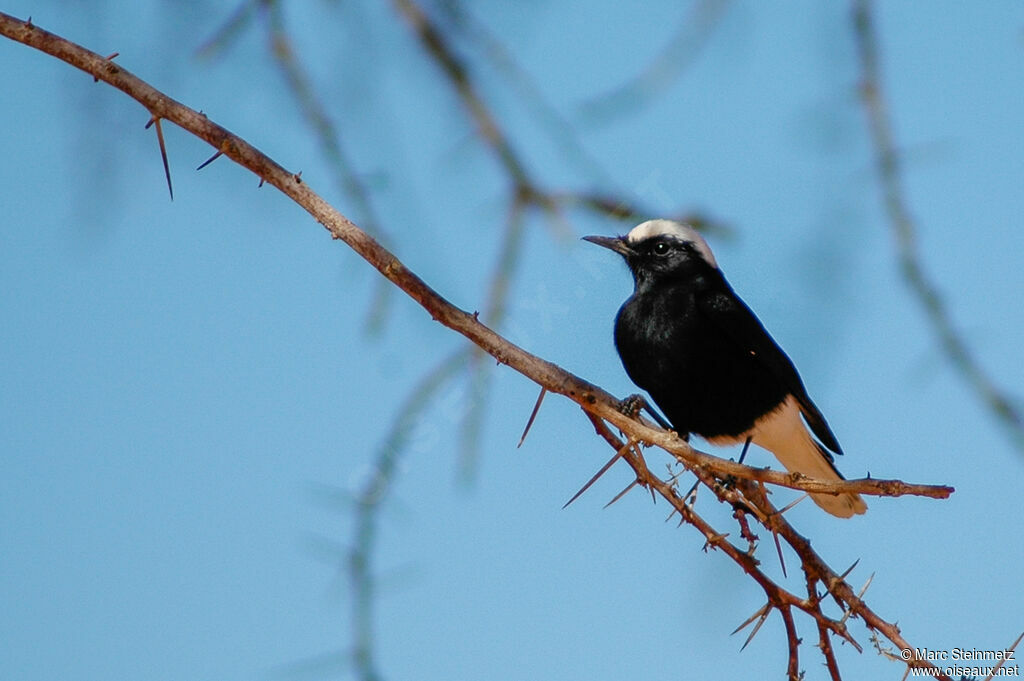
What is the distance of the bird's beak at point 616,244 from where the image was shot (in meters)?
5.13

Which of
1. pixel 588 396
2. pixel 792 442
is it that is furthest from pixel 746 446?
pixel 588 396

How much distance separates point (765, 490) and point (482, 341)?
97 centimetres

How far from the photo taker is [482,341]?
109 inches

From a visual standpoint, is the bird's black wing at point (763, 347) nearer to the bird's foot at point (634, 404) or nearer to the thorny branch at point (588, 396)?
the bird's foot at point (634, 404)

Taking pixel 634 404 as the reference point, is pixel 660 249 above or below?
above

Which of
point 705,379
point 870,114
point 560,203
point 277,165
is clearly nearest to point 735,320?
point 705,379

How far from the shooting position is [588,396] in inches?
114

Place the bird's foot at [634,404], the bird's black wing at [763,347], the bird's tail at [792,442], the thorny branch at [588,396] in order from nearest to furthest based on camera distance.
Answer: the thorny branch at [588,396]
the bird's foot at [634,404]
the bird's black wing at [763,347]
the bird's tail at [792,442]

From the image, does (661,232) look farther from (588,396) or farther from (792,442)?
(588,396)

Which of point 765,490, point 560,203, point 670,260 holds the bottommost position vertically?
point 765,490

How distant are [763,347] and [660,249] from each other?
778 mm

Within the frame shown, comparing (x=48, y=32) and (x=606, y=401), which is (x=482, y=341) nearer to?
(x=606, y=401)

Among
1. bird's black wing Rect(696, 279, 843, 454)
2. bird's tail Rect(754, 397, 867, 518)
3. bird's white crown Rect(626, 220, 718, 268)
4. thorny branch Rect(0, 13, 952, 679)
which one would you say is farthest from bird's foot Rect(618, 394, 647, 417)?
bird's white crown Rect(626, 220, 718, 268)

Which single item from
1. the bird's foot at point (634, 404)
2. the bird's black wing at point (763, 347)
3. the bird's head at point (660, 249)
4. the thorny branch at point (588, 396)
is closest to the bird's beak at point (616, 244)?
the bird's head at point (660, 249)
